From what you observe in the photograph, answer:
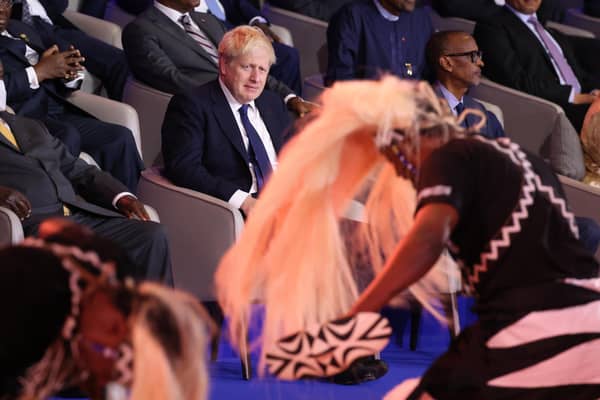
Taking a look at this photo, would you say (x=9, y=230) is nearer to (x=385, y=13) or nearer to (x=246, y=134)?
(x=246, y=134)

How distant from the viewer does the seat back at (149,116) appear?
5219 millimetres

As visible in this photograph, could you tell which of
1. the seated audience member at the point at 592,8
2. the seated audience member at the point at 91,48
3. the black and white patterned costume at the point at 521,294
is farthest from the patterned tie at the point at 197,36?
the seated audience member at the point at 592,8

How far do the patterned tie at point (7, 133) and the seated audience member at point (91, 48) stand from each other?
3.66 feet

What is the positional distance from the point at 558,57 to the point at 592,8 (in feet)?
5.94

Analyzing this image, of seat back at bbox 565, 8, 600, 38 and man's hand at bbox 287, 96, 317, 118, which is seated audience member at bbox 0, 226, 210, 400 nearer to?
man's hand at bbox 287, 96, 317, 118

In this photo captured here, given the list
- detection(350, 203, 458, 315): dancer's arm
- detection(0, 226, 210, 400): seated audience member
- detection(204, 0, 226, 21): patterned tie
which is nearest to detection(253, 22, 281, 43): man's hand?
detection(204, 0, 226, 21): patterned tie

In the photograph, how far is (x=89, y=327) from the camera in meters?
1.94

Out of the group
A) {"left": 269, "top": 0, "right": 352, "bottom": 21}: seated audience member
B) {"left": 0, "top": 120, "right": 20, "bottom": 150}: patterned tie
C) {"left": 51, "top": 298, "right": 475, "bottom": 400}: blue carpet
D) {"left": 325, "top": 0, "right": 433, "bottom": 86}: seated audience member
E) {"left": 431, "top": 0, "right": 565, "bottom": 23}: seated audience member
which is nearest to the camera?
{"left": 51, "top": 298, "right": 475, "bottom": 400}: blue carpet

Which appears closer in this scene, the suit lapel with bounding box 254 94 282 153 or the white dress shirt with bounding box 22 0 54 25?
the suit lapel with bounding box 254 94 282 153

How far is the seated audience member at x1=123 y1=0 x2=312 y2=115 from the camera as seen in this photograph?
5.29 meters

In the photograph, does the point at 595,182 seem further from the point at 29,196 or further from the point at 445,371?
the point at 445,371

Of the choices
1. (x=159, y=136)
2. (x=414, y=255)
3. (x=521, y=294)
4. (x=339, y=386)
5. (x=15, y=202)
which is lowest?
(x=339, y=386)

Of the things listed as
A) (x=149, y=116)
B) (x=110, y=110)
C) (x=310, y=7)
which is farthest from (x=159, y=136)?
(x=310, y=7)

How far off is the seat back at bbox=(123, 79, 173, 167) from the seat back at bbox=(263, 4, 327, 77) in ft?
Result: 4.70
